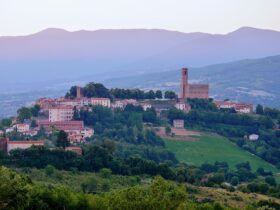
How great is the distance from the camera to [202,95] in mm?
98250

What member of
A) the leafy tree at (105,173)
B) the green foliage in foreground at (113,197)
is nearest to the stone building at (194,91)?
the leafy tree at (105,173)

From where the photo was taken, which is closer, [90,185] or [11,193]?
[11,193]

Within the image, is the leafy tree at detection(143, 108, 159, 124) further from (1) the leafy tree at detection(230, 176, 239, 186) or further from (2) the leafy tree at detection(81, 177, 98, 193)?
(2) the leafy tree at detection(81, 177, 98, 193)

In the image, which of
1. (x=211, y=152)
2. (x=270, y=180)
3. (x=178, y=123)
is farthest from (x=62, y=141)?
(x=178, y=123)

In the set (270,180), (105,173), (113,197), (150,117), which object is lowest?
(270,180)

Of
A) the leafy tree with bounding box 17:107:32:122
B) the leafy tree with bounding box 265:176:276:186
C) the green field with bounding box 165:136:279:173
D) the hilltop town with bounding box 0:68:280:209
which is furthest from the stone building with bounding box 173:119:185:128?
the leafy tree with bounding box 265:176:276:186

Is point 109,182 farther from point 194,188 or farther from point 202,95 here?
point 202,95

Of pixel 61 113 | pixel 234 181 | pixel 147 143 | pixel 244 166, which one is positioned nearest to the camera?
pixel 234 181

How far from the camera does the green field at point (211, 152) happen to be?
246ft

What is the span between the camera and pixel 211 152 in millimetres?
77938

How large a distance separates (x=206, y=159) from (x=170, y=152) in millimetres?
3780

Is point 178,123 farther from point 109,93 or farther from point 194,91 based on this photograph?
point 194,91

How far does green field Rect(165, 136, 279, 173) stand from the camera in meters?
74.9

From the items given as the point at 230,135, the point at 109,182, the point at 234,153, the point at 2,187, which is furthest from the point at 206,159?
the point at 2,187
